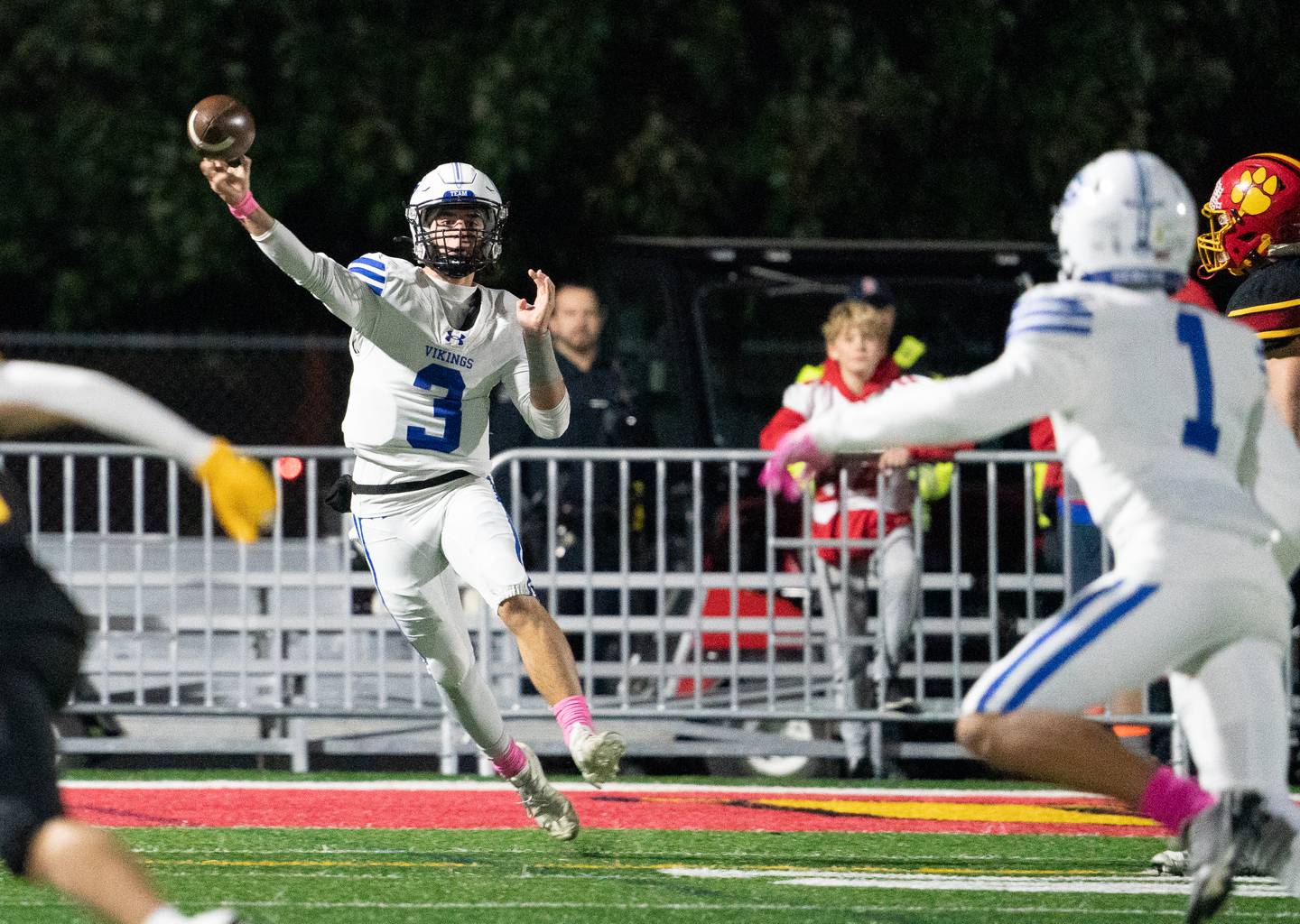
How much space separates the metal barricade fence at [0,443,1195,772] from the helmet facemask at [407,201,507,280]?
2.08 m

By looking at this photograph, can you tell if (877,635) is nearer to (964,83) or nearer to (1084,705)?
(1084,705)

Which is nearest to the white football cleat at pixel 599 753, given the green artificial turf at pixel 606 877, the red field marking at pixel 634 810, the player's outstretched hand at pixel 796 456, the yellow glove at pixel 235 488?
the green artificial turf at pixel 606 877

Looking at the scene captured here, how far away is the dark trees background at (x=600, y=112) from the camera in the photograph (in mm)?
13102

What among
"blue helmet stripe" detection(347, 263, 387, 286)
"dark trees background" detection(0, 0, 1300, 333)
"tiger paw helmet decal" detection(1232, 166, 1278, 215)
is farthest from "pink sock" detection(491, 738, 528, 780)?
"dark trees background" detection(0, 0, 1300, 333)

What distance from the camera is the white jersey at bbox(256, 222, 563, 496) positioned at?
6.65 metres

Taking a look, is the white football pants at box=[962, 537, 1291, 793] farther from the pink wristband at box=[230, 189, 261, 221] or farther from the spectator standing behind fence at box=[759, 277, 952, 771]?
the spectator standing behind fence at box=[759, 277, 952, 771]

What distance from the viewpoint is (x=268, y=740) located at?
9.06 meters

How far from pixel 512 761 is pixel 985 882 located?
1498 millimetres

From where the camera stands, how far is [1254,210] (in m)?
6.56

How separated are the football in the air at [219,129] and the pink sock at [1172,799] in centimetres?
317

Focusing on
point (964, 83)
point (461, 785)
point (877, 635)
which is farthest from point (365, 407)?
point (964, 83)

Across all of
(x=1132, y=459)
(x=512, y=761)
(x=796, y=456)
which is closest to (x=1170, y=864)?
(x=512, y=761)

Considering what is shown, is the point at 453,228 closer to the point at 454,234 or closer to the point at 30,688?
the point at 454,234

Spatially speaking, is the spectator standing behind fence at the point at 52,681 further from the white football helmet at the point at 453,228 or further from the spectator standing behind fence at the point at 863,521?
the spectator standing behind fence at the point at 863,521
